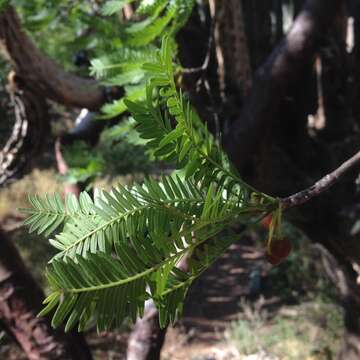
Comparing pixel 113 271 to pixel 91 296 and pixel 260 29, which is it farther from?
pixel 260 29

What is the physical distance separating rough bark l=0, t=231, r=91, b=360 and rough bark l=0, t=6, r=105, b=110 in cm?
52

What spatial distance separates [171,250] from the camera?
499 millimetres

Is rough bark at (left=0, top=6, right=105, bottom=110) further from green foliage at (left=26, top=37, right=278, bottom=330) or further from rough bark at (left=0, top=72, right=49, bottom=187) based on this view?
green foliage at (left=26, top=37, right=278, bottom=330)

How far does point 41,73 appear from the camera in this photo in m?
1.79

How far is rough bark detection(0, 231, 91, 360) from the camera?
1.54 meters

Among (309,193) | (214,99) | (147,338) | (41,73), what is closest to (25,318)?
(147,338)

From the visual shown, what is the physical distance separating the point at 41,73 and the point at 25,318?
2.49 ft

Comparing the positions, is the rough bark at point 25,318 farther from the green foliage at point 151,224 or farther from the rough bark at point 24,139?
the green foliage at point 151,224

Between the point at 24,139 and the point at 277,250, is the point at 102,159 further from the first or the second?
the point at 277,250

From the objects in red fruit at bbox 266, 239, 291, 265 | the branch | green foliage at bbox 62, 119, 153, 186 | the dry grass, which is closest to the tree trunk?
green foliage at bbox 62, 119, 153, 186

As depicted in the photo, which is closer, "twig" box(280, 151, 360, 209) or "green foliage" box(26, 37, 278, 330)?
"green foliage" box(26, 37, 278, 330)

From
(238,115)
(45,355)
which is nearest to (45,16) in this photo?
(238,115)

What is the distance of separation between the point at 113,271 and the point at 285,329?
360 centimetres

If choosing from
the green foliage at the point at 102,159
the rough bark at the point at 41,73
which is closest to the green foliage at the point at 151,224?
the green foliage at the point at 102,159
